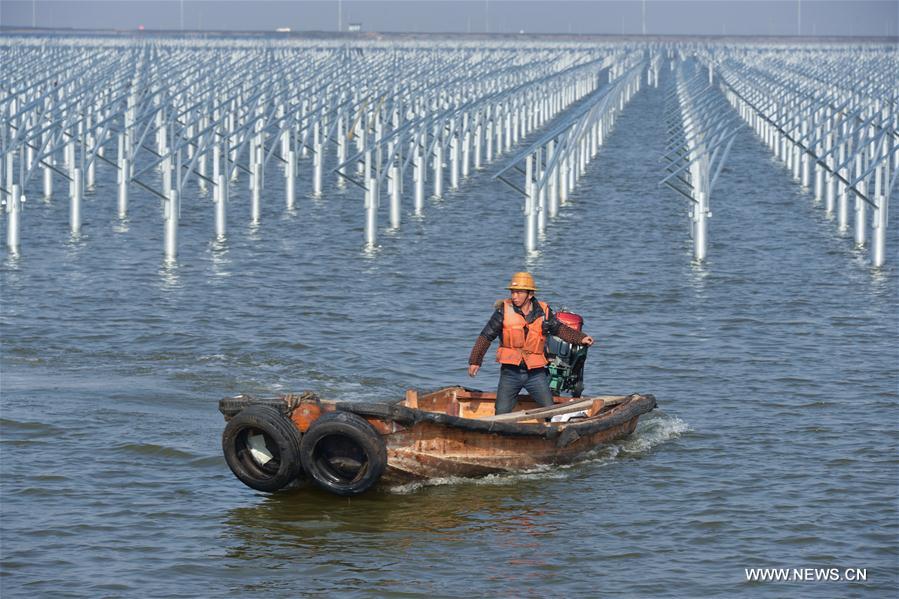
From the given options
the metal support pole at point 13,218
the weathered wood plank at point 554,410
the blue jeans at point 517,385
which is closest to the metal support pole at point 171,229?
the metal support pole at point 13,218

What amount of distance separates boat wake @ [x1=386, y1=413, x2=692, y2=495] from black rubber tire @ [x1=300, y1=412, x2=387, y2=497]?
0.95 m

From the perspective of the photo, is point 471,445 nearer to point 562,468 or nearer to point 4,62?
point 562,468

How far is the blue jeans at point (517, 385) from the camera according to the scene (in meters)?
23.0

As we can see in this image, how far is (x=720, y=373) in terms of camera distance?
30.2 meters

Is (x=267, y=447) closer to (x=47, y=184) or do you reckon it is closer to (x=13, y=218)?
(x=13, y=218)

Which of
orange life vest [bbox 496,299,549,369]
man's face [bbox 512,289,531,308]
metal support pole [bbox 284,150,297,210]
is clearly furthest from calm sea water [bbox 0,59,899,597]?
man's face [bbox 512,289,531,308]

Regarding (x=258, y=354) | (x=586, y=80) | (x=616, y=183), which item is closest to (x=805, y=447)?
(x=258, y=354)

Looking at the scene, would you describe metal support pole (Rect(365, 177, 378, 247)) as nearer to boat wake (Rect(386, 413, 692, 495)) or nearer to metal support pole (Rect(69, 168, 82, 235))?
metal support pole (Rect(69, 168, 82, 235))

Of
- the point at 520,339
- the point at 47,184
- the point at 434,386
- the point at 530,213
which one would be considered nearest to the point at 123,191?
the point at 47,184

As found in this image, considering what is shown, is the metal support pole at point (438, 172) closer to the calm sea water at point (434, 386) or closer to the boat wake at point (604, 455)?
the calm sea water at point (434, 386)

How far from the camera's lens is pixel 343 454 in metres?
20.6

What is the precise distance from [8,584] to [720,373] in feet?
51.4

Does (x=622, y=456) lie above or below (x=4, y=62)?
below

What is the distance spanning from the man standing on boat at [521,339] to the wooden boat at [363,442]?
35.0 inches
